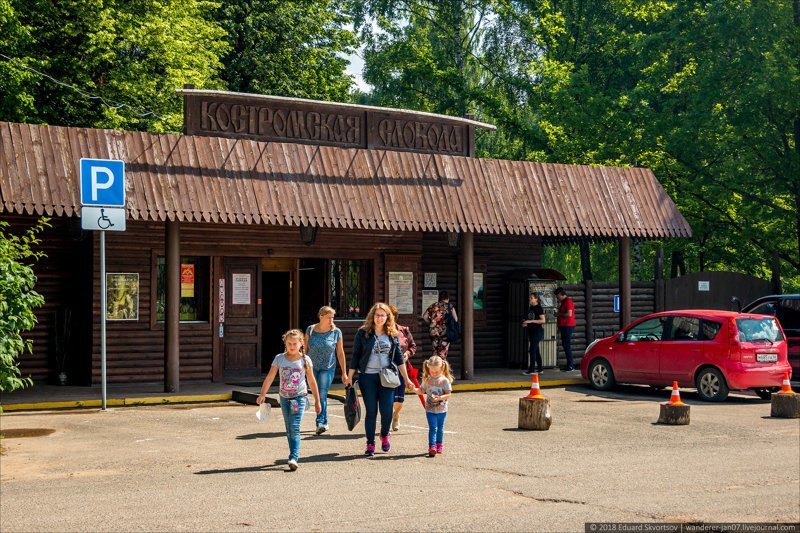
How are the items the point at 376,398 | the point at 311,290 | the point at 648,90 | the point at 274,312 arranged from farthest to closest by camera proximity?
the point at 648,90, the point at 274,312, the point at 311,290, the point at 376,398

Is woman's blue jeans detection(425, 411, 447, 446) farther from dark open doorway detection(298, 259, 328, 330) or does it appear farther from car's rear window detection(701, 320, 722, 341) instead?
dark open doorway detection(298, 259, 328, 330)

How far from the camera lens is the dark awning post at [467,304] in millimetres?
22391

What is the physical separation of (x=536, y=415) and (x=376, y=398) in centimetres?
298

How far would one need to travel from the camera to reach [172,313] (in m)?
19.5

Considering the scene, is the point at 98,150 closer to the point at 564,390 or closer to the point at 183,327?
the point at 183,327

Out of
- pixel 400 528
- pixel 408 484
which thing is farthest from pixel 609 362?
pixel 400 528

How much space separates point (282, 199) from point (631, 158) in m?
18.3

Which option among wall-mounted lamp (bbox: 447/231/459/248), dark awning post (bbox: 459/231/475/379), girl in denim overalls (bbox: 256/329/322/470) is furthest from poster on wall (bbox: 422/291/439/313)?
girl in denim overalls (bbox: 256/329/322/470)

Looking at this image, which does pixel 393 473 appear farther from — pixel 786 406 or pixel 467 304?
pixel 467 304

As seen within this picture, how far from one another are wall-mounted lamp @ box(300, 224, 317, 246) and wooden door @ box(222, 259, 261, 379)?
40.0 inches

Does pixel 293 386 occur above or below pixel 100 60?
below

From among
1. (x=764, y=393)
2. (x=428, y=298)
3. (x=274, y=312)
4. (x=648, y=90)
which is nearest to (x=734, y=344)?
(x=764, y=393)

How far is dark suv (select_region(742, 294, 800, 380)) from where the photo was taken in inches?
871

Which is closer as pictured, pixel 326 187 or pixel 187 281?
pixel 326 187
